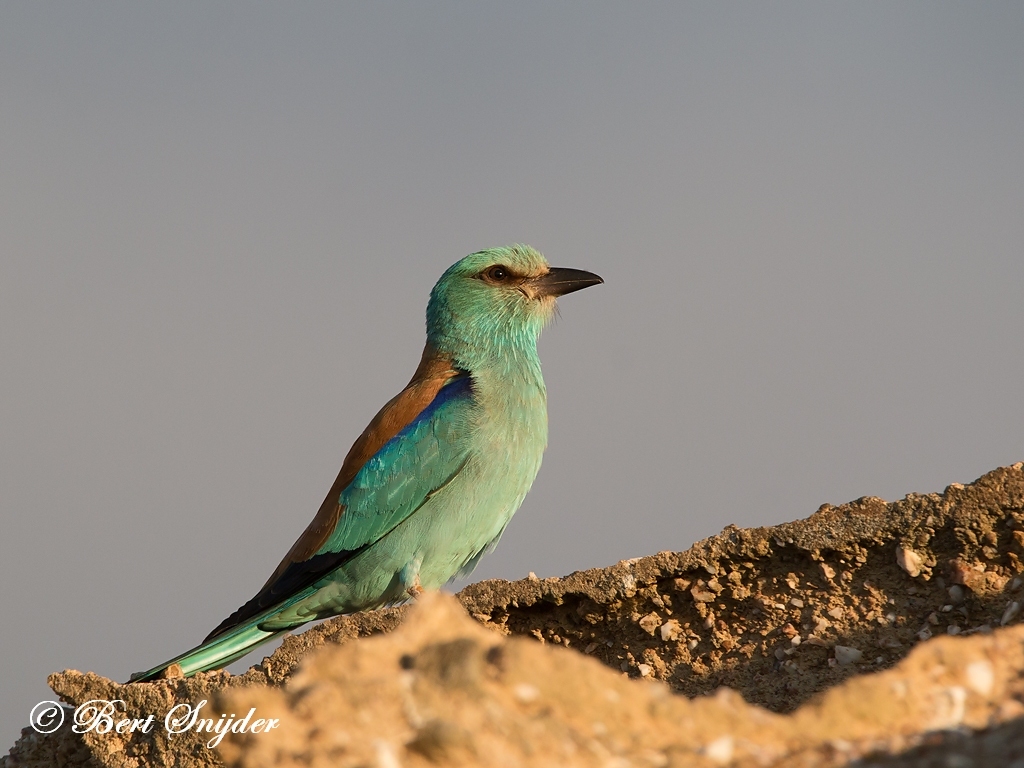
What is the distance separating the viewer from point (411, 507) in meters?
5.70

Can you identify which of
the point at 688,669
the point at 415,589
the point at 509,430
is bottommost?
the point at 688,669

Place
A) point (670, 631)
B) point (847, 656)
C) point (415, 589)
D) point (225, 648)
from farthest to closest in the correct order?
point (415, 589) → point (225, 648) → point (670, 631) → point (847, 656)

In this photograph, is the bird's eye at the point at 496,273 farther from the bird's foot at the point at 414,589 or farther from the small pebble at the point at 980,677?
the small pebble at the point at 980,677

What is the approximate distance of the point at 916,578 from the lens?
397 centimetres

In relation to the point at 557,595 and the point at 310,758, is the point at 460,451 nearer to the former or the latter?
the point at 557,595

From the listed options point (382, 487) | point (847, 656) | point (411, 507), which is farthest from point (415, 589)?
point (847, 656)

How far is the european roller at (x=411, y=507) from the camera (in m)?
5.65

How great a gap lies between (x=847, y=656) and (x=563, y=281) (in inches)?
147

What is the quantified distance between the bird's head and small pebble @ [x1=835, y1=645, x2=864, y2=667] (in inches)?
117

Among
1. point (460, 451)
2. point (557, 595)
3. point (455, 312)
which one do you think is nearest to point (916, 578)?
point (557, 595)

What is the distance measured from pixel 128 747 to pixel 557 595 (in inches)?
66.4

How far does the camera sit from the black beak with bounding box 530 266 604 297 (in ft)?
23.0

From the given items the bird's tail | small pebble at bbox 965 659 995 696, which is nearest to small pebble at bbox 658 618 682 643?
the bird's tail

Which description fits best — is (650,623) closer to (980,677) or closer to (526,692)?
(980,677)
